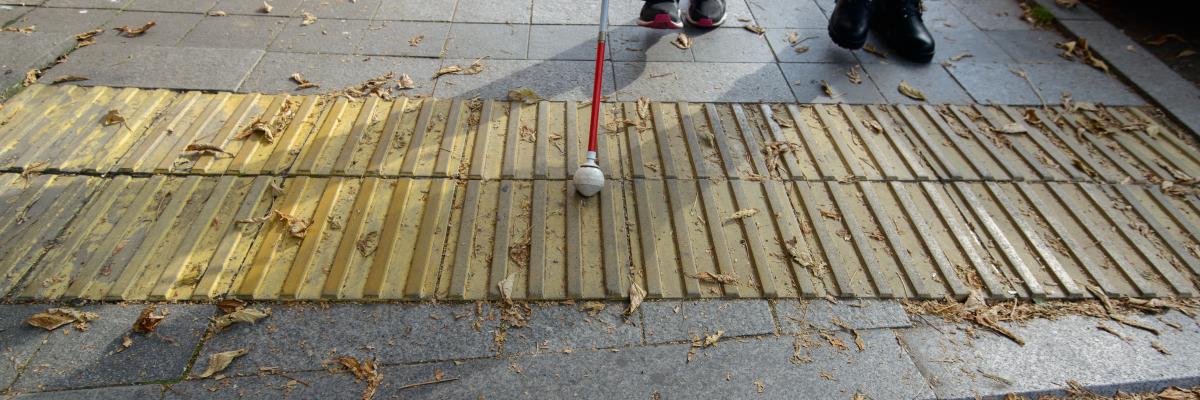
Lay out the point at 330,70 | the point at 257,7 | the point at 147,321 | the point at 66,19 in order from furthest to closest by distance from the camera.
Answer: the point at 257,7 < the point at 66,19 < the point at 330,70 < the point at 147,321

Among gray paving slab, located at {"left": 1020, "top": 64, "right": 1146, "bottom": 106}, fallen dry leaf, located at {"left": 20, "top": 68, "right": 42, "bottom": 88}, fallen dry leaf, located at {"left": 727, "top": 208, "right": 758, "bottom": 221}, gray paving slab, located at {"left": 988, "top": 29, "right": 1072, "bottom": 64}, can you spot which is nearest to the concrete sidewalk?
fallen dry leaf, located at {"left": 727, "top": 208, "right": 758, "bottom": 221}

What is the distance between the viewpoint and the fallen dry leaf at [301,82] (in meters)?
3.52

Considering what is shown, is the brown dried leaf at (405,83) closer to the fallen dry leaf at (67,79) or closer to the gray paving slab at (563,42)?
the gray paving slab at (563,42)

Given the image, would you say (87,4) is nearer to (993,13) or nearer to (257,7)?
(257,7)

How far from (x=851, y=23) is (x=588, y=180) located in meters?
2.36

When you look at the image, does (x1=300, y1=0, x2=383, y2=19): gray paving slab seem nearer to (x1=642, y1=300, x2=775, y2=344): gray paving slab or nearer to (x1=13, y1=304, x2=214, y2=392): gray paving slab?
(x1=13, y1=304, x2=214, y2=392): gray paving slab

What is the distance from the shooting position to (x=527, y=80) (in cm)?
371

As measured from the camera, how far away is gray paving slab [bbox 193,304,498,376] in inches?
81.7

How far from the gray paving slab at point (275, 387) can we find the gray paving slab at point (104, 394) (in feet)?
0.17

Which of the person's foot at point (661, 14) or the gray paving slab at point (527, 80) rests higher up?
the person's foot at point (661, 14)

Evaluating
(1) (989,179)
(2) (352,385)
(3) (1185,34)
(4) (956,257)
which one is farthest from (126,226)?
(3) (1185,34)

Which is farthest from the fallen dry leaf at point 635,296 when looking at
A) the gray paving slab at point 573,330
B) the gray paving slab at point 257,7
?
the gray paving slab at point 257,7

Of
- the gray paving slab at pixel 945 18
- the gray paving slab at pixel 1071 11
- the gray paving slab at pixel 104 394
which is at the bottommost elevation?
the gray paving slab at pixel 945 18

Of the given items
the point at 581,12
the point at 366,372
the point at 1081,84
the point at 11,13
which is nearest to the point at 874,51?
the point at 1081,84
